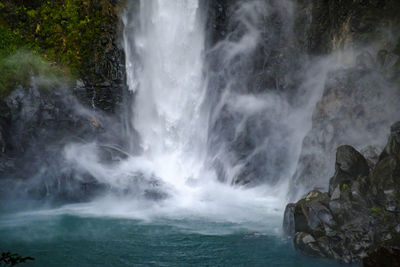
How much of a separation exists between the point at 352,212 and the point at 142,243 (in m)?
7.65

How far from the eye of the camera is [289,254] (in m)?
12.2

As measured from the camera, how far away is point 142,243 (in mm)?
13555

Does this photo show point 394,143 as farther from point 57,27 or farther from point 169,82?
point 57,27

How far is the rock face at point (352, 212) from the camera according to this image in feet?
37.1

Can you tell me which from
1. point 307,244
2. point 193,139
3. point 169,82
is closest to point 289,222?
point 307,244

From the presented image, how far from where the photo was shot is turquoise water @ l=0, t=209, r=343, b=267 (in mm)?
11922

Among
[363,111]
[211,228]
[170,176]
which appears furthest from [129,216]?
[363,111]

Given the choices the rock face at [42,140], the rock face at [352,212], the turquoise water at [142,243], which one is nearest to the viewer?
the rock face at [352,212]

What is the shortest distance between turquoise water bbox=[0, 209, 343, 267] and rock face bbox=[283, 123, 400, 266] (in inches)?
23.8

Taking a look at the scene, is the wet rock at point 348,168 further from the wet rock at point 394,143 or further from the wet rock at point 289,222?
the wet rock at point 289,222

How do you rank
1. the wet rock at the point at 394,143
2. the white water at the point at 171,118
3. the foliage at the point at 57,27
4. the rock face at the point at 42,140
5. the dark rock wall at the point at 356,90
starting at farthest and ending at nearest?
the foliage at the point at 57,27 < the white water at the point at 171,118 < the rock face at the point at 42,140 < the dark rock wall at the point at 356,90 < the wet rock at the point at 394,143

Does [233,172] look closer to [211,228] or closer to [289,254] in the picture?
[211,228]

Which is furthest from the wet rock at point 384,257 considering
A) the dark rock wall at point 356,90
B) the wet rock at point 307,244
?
the dark rock wall at point 356,90

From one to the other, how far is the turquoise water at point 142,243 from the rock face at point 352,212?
603 millimetres
